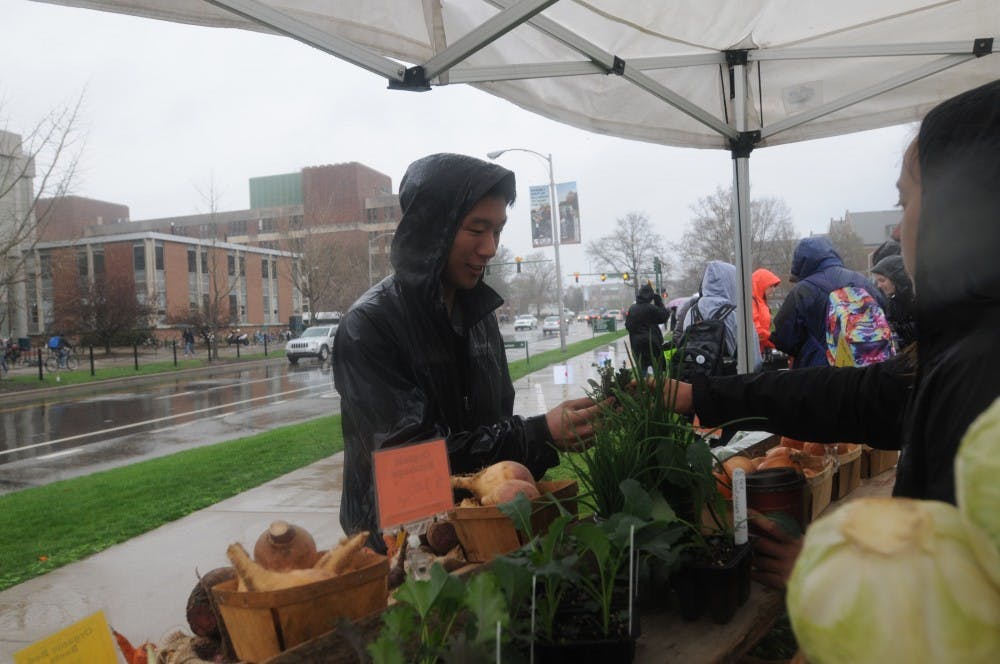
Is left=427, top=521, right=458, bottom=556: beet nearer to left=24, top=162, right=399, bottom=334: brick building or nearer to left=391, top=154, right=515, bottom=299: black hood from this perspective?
left=391, top=154, right=515, bottom=299: black hood

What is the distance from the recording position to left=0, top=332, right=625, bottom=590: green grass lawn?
5543 millimetres

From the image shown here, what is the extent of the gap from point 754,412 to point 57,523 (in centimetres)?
662

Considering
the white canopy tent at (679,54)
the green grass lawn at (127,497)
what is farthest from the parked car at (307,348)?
the white canopy tent at (679,54)

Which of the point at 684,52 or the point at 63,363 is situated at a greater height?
the point at 684,52

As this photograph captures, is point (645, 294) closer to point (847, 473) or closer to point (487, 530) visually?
point (847, 473)

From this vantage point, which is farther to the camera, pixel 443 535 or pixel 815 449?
pixel 815 449

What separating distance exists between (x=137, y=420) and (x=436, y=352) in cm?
1391

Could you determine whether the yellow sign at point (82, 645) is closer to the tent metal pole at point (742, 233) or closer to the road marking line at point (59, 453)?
the tent metal pole at point (742, 233)

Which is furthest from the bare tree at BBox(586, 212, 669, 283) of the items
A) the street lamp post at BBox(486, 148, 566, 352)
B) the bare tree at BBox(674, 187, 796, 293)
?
the street lamp post at BBox(486, 148, 566, 352)

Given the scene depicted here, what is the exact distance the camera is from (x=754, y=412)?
192 centimetres

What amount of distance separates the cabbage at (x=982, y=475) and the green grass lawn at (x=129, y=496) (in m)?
4.19

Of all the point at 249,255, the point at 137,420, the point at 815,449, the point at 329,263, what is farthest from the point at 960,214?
the point at 249,255

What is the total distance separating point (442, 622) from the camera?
1.00 m

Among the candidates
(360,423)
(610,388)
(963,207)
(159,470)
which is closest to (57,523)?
(159,470)
